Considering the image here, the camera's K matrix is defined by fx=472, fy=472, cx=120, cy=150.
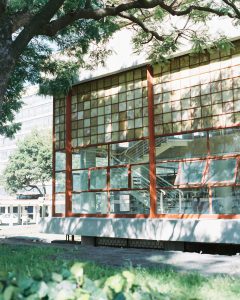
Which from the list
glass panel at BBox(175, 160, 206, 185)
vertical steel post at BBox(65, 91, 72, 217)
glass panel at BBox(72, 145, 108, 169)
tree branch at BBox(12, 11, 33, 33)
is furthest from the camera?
vertical steel post at BBox(65, 91, 72, 217)

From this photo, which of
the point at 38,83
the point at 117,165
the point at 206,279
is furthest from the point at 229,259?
the point at 38,83

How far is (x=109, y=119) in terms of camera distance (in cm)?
1859

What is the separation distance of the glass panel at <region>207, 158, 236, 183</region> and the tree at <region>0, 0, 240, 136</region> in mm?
3748

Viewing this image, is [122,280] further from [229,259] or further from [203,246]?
[203,246]

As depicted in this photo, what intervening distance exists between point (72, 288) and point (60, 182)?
17186 millimetres

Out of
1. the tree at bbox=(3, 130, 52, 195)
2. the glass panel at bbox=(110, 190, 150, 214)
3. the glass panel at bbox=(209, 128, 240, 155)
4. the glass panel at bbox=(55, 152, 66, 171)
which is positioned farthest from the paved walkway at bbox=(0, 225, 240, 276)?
the tree at bbox=(3, 130, 52, 195)

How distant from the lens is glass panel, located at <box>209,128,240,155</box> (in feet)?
51.1

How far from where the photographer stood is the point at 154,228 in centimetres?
1616

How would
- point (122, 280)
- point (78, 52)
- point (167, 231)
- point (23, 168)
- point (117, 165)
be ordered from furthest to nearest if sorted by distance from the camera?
point (23, 168), point (117, 165), point (78, 52), point (167, 231), point (122, 280)

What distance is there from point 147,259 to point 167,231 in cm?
621

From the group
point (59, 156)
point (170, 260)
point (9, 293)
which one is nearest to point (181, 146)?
point (59, 156)

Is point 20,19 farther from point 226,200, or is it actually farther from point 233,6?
point 226,200

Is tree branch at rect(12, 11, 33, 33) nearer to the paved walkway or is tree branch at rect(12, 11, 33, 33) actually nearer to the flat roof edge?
the flat roof edge

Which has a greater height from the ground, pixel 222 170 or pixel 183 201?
pixel 222 170
